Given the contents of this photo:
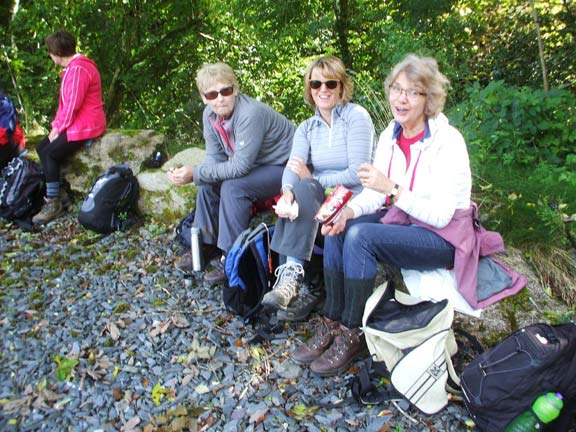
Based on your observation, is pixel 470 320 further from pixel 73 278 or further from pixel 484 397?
pixel 73 278

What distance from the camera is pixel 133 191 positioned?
15.2 ft

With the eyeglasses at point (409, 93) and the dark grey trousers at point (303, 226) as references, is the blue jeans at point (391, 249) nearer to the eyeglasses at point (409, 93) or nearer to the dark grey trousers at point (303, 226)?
the dark grey trousers at point (303, 226)

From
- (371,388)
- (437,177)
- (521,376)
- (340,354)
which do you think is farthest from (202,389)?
(437,177)

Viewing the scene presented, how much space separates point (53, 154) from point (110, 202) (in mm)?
1008

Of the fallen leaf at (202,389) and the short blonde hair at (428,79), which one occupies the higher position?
the short blonde hair at (428,79)

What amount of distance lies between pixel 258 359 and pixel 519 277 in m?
1.53

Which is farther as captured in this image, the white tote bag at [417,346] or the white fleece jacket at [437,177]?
the white fleece jacket at [437,177]

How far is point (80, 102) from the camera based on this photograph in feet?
15.8

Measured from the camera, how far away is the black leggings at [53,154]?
4.92m

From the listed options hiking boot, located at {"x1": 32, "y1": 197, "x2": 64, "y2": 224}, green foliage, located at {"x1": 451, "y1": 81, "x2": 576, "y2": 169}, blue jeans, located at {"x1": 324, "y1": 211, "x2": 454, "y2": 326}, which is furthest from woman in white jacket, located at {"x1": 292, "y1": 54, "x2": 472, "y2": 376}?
hiking boot, located at {"x1": 32, "y1": 197, "x2": 64, "y2": 224}

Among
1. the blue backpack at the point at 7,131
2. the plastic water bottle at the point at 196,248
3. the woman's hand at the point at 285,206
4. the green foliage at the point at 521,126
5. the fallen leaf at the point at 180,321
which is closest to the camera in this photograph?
the woman's hand at the point at 285,206

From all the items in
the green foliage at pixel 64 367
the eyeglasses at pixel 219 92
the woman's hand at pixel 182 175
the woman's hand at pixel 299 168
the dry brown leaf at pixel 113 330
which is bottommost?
the green foliage at pixel 64 367

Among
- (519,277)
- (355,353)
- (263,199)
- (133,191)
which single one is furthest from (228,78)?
(519,277)

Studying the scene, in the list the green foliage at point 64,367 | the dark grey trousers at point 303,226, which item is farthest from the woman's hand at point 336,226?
the green foliage at point 64,367
